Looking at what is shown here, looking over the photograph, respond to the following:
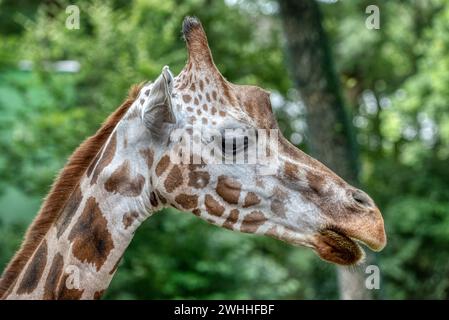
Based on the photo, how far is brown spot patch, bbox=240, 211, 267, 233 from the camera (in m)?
4.05

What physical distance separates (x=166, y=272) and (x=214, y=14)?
5695 millimetres

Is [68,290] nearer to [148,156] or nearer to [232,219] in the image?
[148,156]

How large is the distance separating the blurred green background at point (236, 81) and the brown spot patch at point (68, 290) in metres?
5.24

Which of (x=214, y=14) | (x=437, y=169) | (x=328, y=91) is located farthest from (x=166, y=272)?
(x=437, y=169)

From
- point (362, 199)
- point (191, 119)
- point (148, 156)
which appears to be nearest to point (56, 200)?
point (148, 156)

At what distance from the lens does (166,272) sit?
1017 centimetres

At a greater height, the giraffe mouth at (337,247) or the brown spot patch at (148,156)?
the brown spot patch at (148,156)

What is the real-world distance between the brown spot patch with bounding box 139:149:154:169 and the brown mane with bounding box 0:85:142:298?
0.28 m

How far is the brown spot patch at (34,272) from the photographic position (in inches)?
156

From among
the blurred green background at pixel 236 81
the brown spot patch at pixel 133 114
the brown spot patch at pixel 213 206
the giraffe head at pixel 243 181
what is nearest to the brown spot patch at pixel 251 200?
the giraffe head at pixel 243 181

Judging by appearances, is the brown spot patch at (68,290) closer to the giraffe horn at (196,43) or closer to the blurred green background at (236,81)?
the giraffe horn at (196,43)

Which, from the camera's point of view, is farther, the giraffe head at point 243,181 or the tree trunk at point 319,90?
the tree trunk at point 319,90
